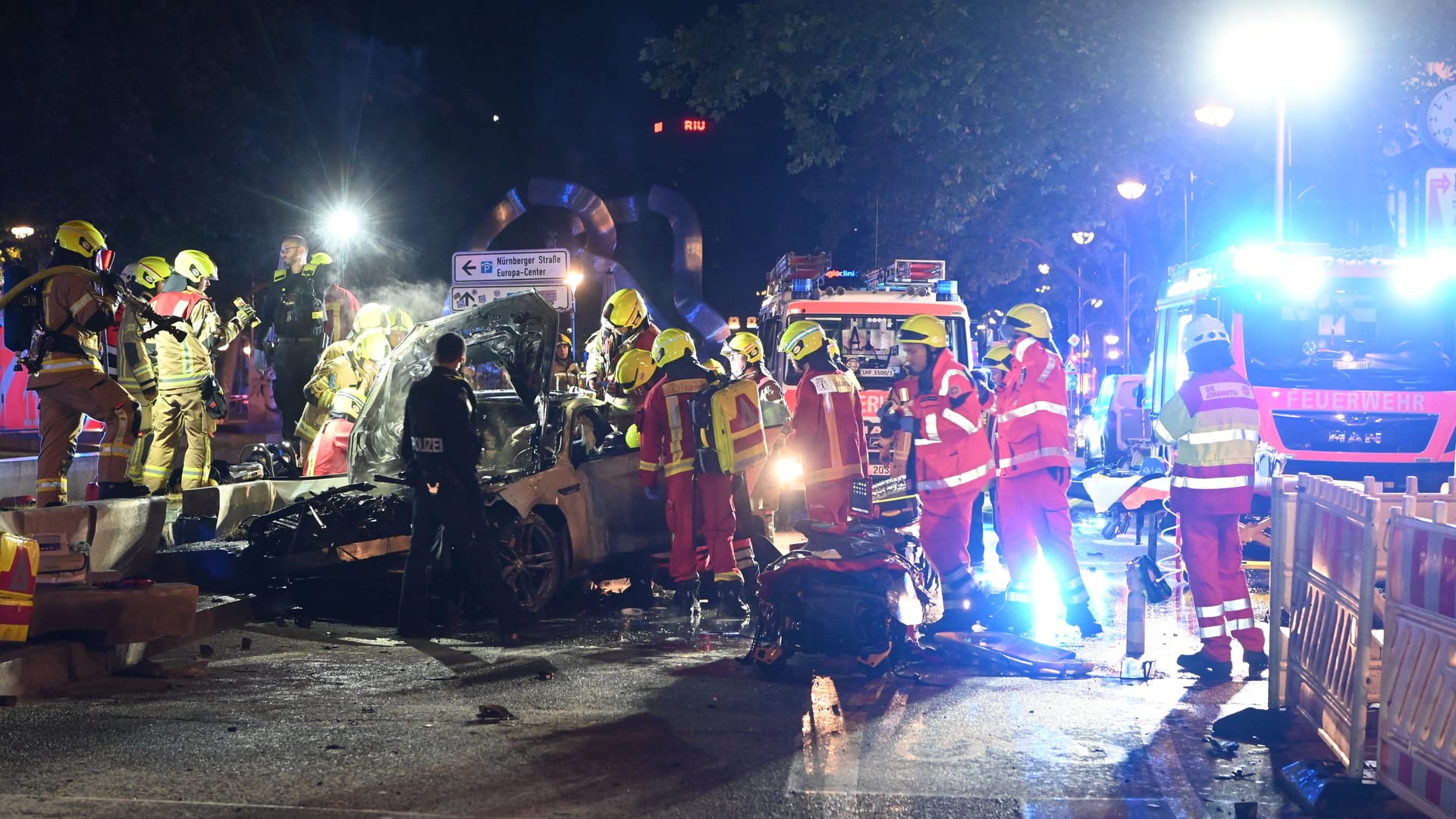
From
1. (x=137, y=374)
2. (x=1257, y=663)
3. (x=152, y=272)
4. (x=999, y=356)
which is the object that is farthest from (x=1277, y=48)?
(x=137, y=374)

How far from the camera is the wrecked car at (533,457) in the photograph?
891cm

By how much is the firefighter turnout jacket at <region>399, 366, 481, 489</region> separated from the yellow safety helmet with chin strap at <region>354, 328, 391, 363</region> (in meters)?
3.78

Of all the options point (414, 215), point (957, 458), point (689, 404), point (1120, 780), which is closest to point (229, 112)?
point (414, 215)

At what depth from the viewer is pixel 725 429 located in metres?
9.27

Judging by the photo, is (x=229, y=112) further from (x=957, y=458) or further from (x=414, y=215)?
(x=957, y=458)

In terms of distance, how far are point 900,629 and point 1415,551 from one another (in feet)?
10.1

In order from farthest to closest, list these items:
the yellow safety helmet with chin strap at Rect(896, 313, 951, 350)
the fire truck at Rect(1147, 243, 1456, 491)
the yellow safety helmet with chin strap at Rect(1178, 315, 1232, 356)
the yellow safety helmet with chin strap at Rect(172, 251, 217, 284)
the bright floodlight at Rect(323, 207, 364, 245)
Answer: the bright floodlight at Rect(323, 207, 364, 245) < the fire truck at Rect(1147, 243, 1456, 491) < the yellow safety helmet with chin strap at Rect(172, 251, 217, 284) < the yellow safety helmet with chin strap at Rect(896, 313, 951, 350) < the yellow safety helmet with chin strap at Rect(1178, 315, 1232, 356)

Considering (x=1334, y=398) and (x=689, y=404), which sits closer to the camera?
(x=689, y=404)

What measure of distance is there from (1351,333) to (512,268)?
10.1 metres

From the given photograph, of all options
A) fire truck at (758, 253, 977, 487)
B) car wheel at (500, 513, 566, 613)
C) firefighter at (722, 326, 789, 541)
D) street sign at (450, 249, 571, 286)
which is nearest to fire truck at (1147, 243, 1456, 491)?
fire truck at (758, 253, 977, 487)

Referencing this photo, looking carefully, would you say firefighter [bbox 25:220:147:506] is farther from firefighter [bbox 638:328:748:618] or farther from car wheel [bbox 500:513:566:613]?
firefighter [bbox 638:328:748:618]

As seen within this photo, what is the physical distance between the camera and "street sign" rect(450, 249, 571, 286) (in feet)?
57.1

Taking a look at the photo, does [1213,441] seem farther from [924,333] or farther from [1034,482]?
[924,333]

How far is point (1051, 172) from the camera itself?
28.4 meters
